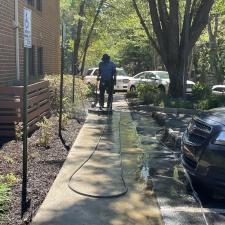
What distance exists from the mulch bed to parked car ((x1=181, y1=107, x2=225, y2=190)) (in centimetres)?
181

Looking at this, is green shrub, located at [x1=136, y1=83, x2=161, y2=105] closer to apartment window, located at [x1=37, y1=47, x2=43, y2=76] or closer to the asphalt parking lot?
apartment window, located at [x1=37, y1=47, x2=43, y2=76]

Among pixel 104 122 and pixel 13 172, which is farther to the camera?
pixel 104 122

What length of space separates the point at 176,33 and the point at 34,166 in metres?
11.6

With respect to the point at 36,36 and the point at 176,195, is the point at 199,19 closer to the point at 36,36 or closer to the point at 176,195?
the point at 36,36

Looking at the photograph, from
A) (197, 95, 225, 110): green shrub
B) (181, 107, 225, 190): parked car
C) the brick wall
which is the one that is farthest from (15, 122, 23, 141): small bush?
(197, 95, 225, 110): green shrub

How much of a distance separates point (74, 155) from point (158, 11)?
12.1 metres

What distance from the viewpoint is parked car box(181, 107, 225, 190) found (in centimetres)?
558

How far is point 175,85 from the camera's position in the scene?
1841cm

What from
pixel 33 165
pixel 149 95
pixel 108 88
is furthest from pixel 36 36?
pixel 33 165

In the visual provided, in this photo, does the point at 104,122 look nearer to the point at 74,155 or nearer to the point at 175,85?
the point at 74,155

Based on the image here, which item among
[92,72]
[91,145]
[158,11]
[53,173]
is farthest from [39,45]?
[92,72]

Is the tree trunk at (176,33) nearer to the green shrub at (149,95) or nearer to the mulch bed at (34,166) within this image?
Answer: the green shrub at (149,95)

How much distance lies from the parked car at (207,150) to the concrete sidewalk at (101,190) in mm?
630

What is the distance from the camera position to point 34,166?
282 inches
